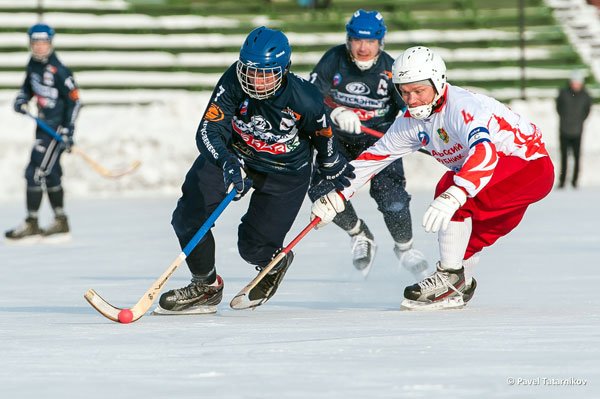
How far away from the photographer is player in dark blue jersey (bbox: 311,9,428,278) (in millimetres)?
6449

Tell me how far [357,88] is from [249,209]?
5.85ft

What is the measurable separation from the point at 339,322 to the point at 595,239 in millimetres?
4084

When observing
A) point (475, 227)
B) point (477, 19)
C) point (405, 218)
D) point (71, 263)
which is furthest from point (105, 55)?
point (475, 227)

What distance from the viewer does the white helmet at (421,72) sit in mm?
4500

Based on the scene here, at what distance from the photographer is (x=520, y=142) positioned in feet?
15.3

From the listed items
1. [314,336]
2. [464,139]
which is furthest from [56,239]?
[314,336]

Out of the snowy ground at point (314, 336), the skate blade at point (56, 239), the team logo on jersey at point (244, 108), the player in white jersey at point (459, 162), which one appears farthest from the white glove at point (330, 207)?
the skate blade at point (56, 239)

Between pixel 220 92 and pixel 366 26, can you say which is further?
pixel 366 26

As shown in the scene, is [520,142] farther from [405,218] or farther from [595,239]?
[595,239]

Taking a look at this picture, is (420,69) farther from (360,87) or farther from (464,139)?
(360,87)

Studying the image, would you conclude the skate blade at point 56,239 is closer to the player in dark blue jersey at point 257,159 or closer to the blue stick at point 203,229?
the player in dark blue jersey at point 257,159

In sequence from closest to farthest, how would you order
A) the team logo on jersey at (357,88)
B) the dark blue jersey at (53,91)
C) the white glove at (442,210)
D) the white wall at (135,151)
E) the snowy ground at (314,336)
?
the snowy ground at (314,336) < the white glove at (442,210) < the team logo on jersey at (357,88) < the dark blue jersey at (53,91) < the white wall at (135,151)

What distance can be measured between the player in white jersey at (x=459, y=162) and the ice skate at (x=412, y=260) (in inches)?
50.6

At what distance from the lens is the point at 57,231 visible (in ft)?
28.3
